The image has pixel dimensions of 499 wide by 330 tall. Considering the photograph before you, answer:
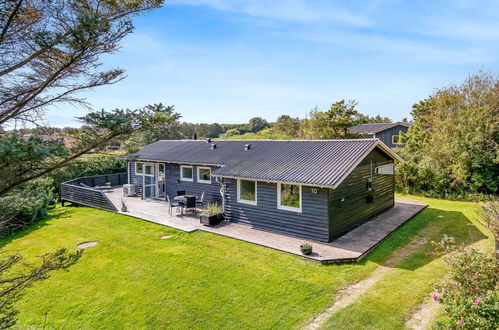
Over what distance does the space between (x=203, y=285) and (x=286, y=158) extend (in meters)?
6.29

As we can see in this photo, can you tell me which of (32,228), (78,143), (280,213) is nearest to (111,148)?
(78,143)

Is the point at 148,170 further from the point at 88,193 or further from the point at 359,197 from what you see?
the point at 359,197

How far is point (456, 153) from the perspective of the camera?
16.3 m

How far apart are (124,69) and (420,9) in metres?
12.0

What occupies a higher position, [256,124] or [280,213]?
[256,124]

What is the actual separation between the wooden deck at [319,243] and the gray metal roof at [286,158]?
81.5 inches

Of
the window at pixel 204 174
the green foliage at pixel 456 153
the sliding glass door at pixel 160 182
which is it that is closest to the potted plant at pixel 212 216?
the window at pixel 204 174

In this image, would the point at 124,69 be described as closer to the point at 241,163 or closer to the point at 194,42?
the point at 241,163

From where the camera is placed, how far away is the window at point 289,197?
9.79 m

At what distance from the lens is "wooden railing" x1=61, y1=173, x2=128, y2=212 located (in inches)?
577

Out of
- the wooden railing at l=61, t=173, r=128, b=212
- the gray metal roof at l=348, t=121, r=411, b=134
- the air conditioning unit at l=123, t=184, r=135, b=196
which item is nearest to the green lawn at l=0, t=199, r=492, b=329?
the wooden railing at l=61, t=173, r=128, b=212

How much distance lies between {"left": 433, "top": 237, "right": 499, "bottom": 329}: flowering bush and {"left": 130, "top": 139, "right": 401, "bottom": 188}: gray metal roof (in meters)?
4.05

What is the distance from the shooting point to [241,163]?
1215 centimetres

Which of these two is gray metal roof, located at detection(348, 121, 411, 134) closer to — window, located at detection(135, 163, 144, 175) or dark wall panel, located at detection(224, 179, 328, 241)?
window, located at detection(135, 163, 144, 175)
